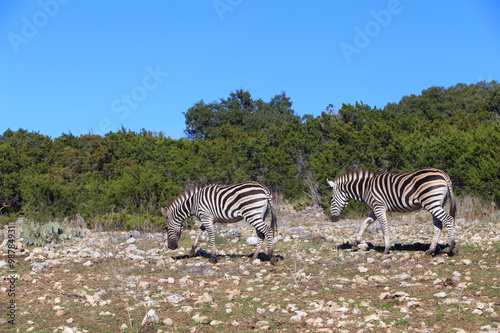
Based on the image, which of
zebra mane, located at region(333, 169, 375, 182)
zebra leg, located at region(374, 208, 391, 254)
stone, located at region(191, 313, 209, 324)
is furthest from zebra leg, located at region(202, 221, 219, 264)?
zebra leg, located at region(374, 208, 391, 254)

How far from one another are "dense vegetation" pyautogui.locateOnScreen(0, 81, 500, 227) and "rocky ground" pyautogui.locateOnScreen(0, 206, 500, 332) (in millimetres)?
5159

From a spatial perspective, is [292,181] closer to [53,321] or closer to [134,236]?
[134,236]

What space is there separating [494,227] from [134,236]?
980 cm

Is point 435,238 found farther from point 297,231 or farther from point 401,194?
point 297,231

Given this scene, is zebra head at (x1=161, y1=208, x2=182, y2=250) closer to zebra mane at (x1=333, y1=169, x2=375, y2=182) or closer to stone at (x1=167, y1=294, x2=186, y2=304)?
stone at (x1=167, y1=294, x2=186, y2=304)

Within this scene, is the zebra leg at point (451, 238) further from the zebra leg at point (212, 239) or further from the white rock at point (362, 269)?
the zebra leg at point (212, 239)

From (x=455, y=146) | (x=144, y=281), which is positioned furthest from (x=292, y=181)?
(x=144, y=281)

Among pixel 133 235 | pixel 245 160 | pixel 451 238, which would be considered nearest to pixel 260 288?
pixel 451 238

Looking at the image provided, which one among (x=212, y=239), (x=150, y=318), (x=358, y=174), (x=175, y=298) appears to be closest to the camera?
(x=150, y=318)

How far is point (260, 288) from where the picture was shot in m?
7.01

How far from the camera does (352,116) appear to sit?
22.5 metres

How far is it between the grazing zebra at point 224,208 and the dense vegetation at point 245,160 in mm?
5379

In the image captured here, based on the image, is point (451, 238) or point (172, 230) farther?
point (172, 230)

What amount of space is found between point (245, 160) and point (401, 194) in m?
14.8
